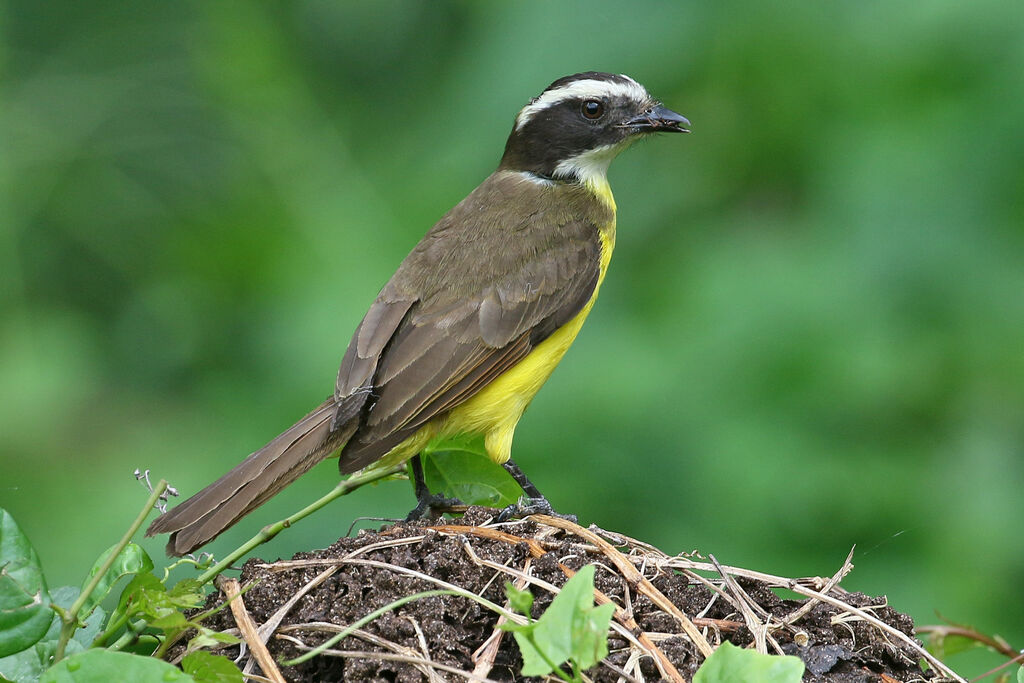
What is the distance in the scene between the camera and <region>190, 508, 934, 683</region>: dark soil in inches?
102

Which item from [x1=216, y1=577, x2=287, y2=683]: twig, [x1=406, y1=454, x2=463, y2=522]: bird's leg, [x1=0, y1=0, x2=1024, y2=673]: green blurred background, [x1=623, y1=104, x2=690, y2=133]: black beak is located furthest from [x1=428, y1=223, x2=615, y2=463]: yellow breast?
[x1=216, y1=577, x2=287, y2=683]: twig

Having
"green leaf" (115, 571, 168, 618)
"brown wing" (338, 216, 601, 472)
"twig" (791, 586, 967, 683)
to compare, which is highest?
"brown wing" (338, 216, 601, 472)

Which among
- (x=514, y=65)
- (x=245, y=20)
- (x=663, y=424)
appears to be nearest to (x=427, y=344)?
(x=663, y=424)

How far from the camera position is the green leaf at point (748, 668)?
222 cm

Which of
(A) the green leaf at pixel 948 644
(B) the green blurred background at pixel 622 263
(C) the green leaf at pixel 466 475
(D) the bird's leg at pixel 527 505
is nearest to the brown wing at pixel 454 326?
(D) the bird's leg at pixel 527 505

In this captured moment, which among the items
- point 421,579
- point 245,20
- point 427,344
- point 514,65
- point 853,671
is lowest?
point 853,671

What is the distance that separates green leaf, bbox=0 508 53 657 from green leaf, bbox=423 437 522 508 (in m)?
1.19

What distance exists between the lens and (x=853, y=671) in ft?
9.02

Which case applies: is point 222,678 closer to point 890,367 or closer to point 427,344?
point 427,344

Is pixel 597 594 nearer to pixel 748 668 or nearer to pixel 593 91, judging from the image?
pixel 748 668

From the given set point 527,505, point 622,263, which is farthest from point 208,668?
point 622,263

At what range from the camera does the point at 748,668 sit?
7.33 feet

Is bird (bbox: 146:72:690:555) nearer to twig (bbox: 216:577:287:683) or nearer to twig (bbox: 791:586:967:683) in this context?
twig (bbox: 216:577:287:683)

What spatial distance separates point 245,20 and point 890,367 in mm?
3740
